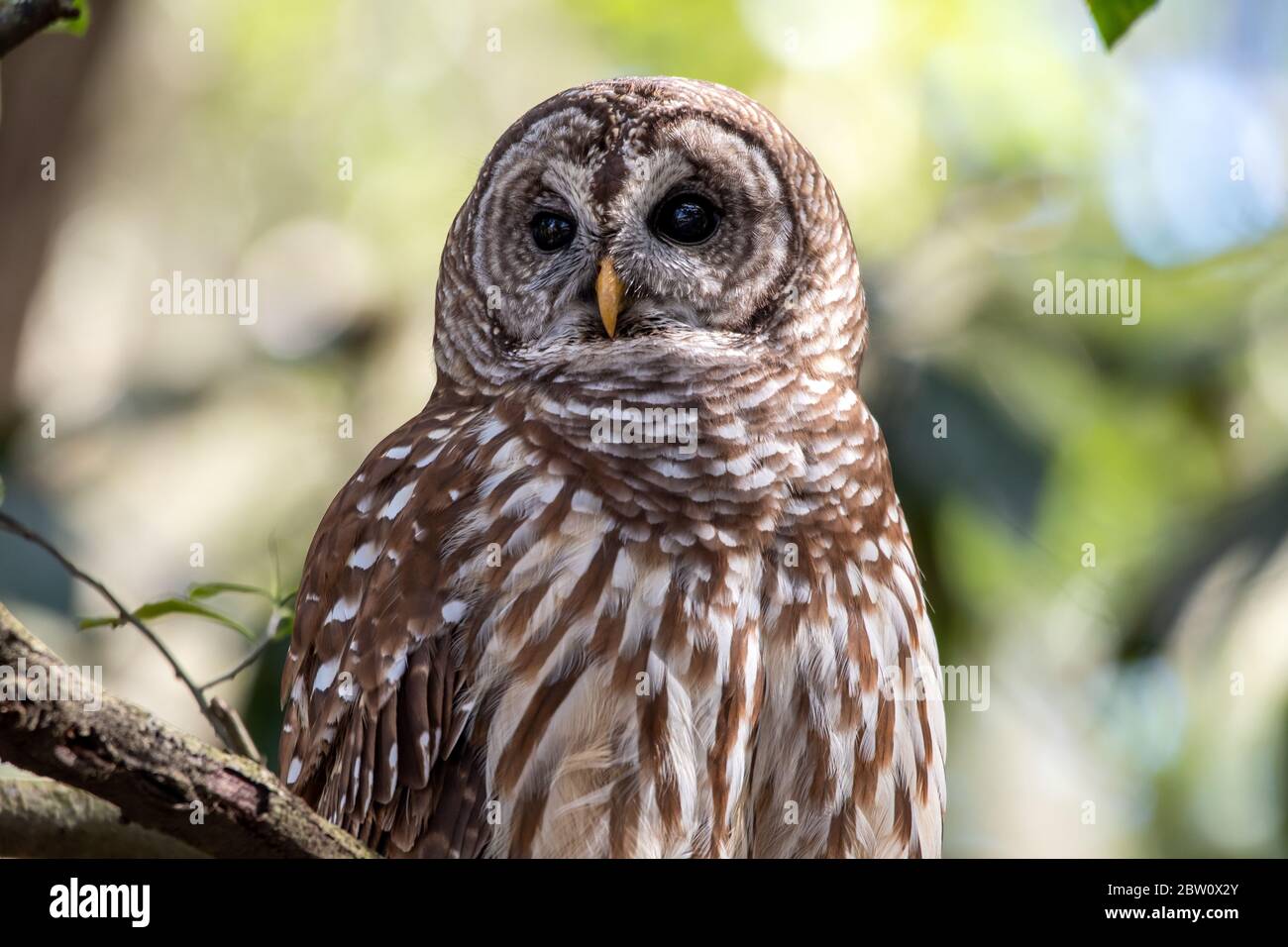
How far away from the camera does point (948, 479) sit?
17.9 feet

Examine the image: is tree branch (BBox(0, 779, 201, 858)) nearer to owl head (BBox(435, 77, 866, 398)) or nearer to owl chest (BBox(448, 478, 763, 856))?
owl chest (BBox(448, 478, 763, 856))

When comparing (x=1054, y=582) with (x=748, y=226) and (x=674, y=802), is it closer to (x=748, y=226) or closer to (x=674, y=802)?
(x=748, y=226)

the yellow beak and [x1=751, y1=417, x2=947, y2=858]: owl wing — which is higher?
the yellow beak

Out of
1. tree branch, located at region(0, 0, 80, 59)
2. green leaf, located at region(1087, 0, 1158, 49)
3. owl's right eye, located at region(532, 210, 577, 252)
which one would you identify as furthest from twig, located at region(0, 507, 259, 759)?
green leaf, located at region(1087, 0, 1158, 49)

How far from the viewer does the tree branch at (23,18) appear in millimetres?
1753

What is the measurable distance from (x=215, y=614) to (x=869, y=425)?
1.53m

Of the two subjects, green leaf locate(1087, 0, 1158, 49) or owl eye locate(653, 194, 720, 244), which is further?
owl eye locate(653, 194, 720, 244)

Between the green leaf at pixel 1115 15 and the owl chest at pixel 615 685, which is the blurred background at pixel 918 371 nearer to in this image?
the owl chest at pixel 615 685

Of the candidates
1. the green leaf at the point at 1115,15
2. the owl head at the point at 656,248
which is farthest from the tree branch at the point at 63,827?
the green leaf at the point at 1115,15

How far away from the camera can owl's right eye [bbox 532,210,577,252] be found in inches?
142

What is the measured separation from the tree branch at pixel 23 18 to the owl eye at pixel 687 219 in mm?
1886

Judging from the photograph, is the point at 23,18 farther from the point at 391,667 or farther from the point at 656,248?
the point at 656,248

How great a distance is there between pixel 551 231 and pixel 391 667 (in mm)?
1161

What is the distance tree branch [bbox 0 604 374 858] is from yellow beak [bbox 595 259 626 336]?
1711mm
